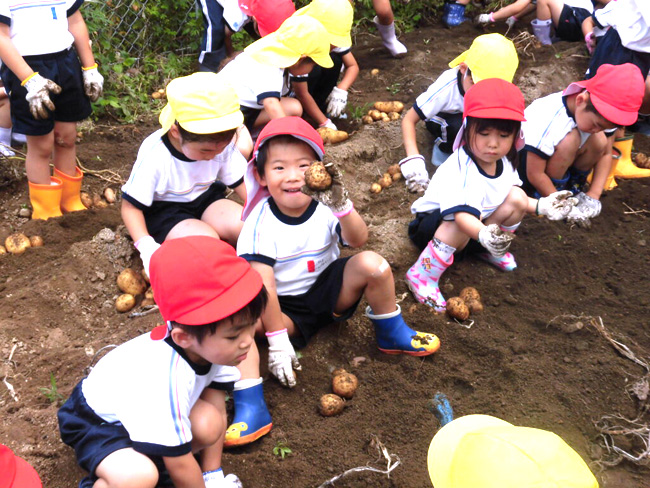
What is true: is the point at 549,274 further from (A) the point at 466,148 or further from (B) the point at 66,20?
(B) the point at 66,20

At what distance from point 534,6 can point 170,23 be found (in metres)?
3.21

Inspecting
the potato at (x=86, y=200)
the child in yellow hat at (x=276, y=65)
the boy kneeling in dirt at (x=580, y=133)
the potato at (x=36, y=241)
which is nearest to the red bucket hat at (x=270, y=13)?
the child in yellow hat at (x=276, y=65)

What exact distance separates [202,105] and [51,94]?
105cm

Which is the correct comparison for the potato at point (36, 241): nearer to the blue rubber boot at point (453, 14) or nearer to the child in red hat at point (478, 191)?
the child in red hat at point (478, 191)

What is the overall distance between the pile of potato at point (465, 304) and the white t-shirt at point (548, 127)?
962 millimetres

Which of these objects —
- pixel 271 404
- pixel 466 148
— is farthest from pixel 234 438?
pixel 466 148

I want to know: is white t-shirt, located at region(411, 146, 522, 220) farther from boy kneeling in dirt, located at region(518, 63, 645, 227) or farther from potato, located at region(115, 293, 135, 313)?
potato, located at region(115, 293, 135, 313)

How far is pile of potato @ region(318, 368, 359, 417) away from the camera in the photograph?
239 centimetres

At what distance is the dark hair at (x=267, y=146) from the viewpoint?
2355 mm

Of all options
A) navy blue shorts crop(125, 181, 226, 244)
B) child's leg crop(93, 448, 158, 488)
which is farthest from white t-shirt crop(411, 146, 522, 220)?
child's leg crop(93, 448, 158, 488)

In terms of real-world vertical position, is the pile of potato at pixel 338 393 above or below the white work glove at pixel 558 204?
below

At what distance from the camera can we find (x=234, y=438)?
2.23 m

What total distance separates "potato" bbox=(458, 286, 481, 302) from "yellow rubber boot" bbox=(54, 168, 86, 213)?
2.16 meters

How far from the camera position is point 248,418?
7.43 feet
